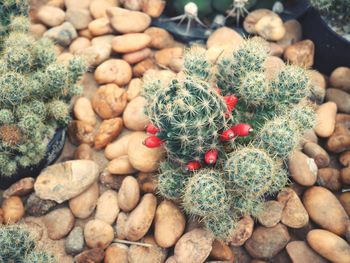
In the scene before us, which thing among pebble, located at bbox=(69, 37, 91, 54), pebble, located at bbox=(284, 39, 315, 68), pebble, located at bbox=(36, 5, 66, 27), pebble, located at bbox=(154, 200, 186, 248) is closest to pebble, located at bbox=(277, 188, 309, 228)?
pebble, located at bbox=(154, 200, 186, 248)

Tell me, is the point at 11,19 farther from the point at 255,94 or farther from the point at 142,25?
the point at 255,94

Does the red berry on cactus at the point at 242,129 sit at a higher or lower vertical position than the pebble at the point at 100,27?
higher

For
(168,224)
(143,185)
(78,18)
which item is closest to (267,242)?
(168,224)

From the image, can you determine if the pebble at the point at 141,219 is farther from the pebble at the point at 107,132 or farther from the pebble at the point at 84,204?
the pebble at the point at 107,132

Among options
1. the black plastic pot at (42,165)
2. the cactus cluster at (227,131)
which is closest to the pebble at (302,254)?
the cactus cluster at (227,131)

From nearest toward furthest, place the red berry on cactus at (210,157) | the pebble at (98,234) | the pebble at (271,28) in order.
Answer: the red berry on cactus at (210,157)
the pebble at (98,234)
the pebble at (271,28)

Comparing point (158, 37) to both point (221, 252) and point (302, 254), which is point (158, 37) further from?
point (302, 254)

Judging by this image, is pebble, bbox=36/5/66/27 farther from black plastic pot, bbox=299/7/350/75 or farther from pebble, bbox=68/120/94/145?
black plastic pot, bbox=299/7/350/75

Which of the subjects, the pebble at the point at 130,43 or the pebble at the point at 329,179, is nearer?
the pebble at the point at 329,179
